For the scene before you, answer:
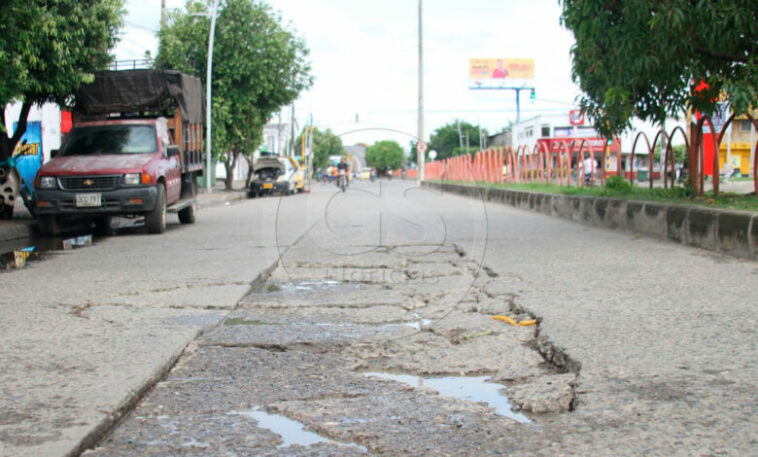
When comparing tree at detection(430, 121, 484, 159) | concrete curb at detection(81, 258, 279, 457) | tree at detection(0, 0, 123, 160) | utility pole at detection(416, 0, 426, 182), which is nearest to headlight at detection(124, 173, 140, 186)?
tree at detection(0, 0, 123, 160)

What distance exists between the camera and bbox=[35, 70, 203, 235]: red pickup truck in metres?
10.9

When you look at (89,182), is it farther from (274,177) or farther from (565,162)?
(274,177)

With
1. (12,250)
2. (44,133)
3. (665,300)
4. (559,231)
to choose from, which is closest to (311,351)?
(665,300)

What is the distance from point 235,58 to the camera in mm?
29672

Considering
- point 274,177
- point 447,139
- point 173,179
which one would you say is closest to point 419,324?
point 173,179

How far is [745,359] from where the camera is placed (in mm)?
3533

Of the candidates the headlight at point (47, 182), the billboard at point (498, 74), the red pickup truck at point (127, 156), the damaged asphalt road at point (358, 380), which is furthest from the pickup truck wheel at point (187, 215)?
the billboard at point (498, 74)

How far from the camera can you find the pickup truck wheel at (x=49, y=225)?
36.6 feet

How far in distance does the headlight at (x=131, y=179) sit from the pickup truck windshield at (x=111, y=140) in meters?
1.01

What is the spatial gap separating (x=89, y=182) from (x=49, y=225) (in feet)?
3.29

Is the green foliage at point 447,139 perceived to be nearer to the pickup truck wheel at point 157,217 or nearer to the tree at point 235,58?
the tree at point 235,58

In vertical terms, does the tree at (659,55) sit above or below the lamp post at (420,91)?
below

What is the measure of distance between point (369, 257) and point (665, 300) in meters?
3.58

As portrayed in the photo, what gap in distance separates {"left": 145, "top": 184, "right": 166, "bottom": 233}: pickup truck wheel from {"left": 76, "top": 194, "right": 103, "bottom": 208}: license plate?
0.74 m
